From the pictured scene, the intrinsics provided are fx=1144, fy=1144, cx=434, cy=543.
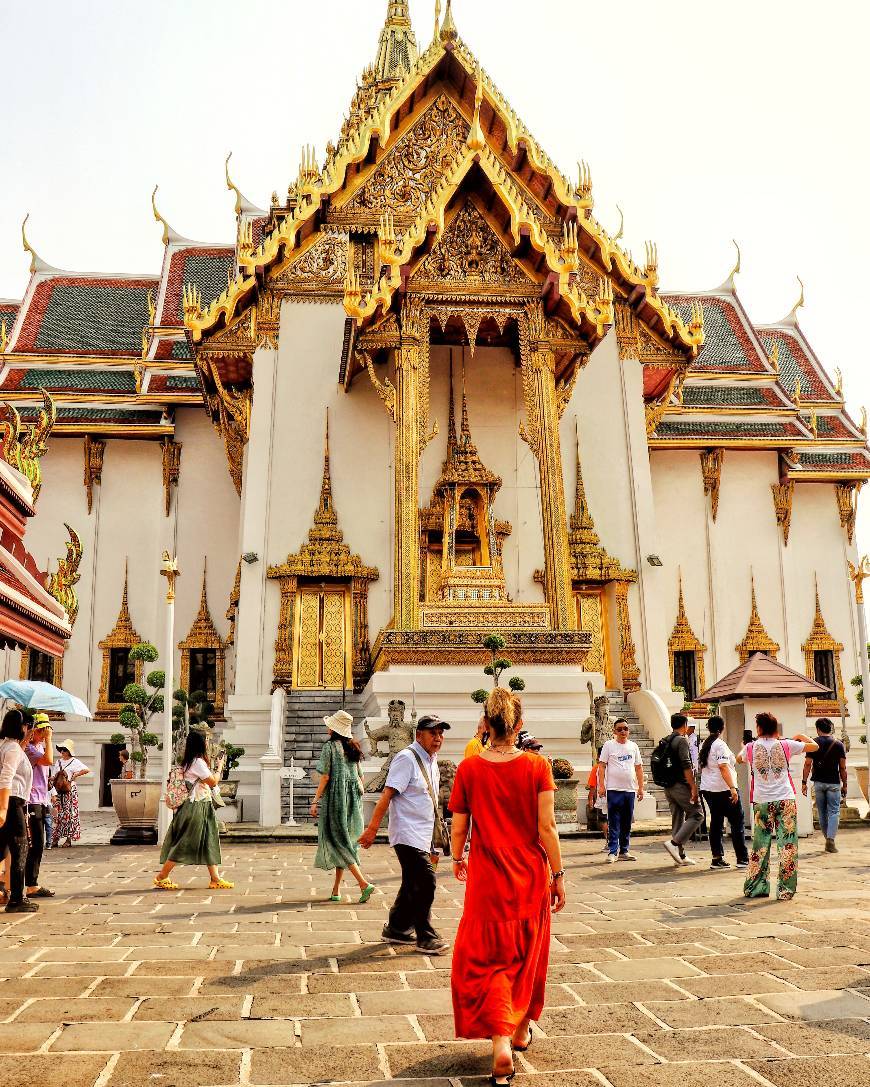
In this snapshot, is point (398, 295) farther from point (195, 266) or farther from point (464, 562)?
point (195, 266)

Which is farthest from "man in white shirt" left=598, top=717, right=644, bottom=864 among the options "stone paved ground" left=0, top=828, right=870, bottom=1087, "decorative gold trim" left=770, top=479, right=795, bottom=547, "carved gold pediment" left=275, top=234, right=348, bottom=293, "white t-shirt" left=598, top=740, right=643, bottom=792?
"decorative gold trim" left=770, top=479, right=795, bottom=547

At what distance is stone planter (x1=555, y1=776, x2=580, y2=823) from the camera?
10922mm

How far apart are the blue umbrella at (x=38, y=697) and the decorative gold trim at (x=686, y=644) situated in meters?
10.9

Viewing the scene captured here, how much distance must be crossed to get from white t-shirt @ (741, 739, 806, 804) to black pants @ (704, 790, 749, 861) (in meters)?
1.42

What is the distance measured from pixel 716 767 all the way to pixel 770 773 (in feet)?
4.93

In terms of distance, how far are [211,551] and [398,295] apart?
6.54m

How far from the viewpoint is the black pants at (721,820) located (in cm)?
795

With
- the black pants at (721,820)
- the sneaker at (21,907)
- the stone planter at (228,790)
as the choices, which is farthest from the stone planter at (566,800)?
the sneaker at (21,907)

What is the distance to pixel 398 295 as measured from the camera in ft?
46.1

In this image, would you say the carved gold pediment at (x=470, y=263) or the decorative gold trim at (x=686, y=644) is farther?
the decorative gold trim at (x=686, y=644)

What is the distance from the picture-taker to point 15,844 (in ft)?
20.0

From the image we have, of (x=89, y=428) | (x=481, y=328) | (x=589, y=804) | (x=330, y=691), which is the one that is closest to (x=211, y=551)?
(x=89, y=428)

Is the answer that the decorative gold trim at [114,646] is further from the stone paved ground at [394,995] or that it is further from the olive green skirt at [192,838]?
the stone paved ground at [394,995]

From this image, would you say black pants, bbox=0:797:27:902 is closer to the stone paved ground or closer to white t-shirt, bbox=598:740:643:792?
the stone paved ground
